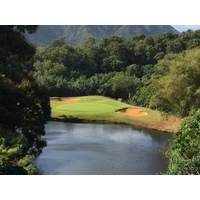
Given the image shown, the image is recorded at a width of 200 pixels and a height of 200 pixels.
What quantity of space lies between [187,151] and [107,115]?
12.1 metres

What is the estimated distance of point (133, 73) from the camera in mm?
22344

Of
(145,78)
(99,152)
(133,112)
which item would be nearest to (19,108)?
(99,152)

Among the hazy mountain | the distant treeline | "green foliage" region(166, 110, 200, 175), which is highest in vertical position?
the hazy mountain

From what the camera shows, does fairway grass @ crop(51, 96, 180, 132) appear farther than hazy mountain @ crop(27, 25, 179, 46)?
No

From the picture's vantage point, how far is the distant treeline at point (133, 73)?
14.4 m

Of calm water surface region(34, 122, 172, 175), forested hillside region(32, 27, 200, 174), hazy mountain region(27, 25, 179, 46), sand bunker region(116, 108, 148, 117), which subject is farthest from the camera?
hazy mountain region(27, 25, 179, 46)

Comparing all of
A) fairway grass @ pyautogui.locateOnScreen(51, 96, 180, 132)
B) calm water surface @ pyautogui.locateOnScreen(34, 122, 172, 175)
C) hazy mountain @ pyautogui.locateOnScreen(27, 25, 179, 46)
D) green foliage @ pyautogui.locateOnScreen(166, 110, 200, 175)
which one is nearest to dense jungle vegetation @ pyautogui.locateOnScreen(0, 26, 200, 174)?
green foliage @ pyautogui.locateOnScreen(166, 110, 200, 175)

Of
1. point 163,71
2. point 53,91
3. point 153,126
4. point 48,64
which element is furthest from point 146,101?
point 53,91

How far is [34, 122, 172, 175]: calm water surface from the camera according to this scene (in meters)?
10.8

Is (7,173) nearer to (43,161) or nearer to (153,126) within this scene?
(43,161)

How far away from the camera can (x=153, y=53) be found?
77.6ft

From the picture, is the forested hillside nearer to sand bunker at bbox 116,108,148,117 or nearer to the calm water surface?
sand bunker at bbox 116,108,148,117

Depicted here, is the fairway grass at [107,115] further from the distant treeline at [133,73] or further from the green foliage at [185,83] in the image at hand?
the green foliage at [185,83]

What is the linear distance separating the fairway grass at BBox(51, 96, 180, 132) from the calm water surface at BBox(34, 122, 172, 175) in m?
0.71
